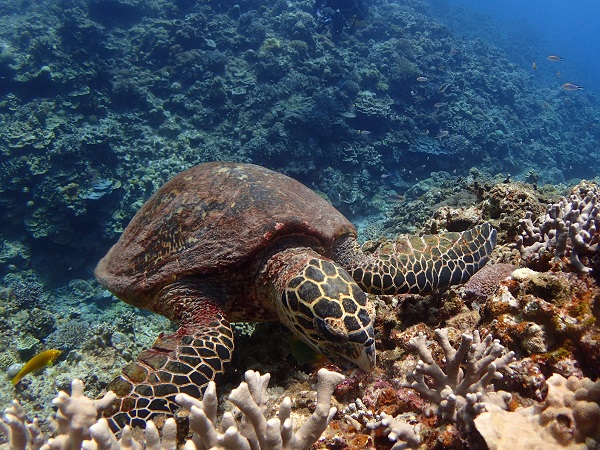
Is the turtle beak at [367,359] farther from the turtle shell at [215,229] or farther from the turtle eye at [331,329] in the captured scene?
the turtle shell at [215,229]

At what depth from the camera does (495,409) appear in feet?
5.13

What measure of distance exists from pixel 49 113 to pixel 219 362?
551 inches

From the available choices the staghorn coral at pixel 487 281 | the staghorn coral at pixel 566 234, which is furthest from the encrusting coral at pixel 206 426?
the staghorn coral at pixel 566 234

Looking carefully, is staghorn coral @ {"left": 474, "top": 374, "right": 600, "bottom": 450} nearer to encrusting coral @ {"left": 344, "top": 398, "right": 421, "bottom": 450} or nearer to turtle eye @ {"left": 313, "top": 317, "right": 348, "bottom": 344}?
encrusting coral @ {"left": 344, "top": 398, "right": 421, "bottom": 450}

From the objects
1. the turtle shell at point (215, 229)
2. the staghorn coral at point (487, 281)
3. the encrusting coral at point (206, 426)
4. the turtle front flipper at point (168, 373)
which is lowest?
the turtle front flipper at point (168, 373)

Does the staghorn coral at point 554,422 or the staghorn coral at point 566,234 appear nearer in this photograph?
the staghorn coral at point 554,422

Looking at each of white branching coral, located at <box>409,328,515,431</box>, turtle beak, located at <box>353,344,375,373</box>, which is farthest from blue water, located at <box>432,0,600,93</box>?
white branching coral, located at <box>409,328,515,431</box>

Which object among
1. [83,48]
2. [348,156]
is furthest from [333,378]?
[83,48]

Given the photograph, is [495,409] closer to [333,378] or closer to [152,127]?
[333,378]

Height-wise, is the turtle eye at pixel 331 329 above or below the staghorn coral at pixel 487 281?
below

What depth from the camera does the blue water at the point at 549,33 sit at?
4269 centimetres

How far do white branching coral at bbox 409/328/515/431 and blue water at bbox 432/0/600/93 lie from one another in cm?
2548

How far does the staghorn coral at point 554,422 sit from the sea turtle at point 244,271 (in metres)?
1.07

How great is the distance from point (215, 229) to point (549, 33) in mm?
102106
